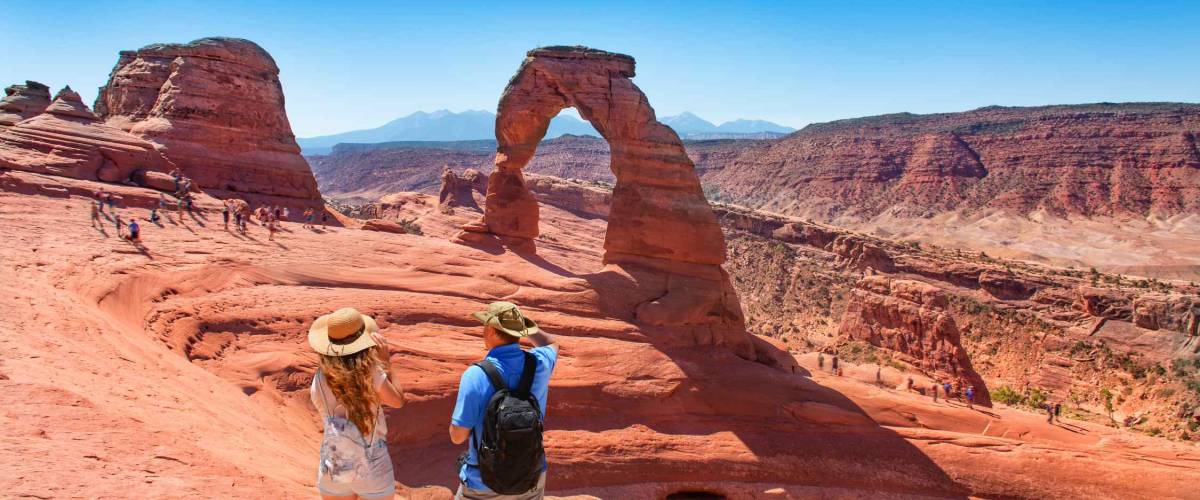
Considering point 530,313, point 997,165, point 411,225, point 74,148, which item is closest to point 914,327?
point 530,313

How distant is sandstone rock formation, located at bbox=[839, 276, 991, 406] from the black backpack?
22044 millimetres

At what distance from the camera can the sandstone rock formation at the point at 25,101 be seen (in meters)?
25.6

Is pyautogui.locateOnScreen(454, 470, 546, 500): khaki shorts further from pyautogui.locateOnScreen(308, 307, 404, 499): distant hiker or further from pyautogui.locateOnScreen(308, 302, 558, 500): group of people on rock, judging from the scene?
pyautogui.locateOnScreen(308, 307, 404, 499): distant hiker

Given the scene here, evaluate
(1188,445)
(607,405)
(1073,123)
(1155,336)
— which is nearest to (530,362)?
(607,405)

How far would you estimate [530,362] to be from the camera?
472cm

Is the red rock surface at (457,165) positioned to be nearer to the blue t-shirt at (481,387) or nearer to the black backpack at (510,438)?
the blue t-shirt at (481,387)

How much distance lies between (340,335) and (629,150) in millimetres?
14072

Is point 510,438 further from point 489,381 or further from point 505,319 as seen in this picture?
point 505,319

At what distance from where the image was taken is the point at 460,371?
12906 millimetres

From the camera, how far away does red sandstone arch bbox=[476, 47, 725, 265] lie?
57.8 feet

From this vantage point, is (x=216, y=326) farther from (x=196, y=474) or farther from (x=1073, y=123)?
(x=1073, y=123)

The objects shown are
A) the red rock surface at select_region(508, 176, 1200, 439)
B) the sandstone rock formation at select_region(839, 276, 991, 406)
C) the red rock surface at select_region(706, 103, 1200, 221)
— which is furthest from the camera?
the red rock surface at select_region(706, 103, 1200, 221)

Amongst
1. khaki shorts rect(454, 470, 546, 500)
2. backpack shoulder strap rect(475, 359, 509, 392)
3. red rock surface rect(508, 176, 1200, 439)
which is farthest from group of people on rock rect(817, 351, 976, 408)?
backpack shoulder strap rect(475, 359, 509, 392)

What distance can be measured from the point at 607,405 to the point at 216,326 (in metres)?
7.52
